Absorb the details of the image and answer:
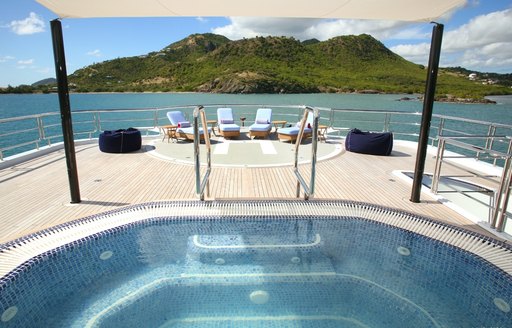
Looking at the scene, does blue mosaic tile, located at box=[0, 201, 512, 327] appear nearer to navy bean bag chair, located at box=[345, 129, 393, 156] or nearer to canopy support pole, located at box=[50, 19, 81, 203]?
canopy support pole, located at box=[50, 19, 81, 203]

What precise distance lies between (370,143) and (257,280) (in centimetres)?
461

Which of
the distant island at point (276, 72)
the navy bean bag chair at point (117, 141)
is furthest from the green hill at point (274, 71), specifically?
the navy bean bag chair at point (117, 141)

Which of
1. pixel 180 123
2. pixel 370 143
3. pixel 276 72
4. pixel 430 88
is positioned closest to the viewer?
pixel 430 88

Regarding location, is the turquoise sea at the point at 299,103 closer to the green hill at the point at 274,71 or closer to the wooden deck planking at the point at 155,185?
the green hill at the point at 274,71

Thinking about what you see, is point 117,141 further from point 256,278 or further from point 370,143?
point 370,143

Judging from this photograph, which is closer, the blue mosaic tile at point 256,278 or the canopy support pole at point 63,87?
the blue mosaic tile at point 256,278

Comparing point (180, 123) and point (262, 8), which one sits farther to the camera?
point (180, 123)

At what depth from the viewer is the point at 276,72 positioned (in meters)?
56.8

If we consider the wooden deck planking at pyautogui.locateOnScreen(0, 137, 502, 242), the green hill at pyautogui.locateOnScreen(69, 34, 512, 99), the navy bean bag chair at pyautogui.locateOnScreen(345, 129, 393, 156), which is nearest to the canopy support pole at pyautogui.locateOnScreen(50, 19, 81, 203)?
the wooden deck planking at pyautogui.locateOnScreen(0, 137, 502, 242)

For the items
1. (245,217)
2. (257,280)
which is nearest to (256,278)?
(257,280)

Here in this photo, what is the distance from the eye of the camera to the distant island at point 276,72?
54.2 meters

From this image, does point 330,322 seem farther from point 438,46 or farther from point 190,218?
point 438,46

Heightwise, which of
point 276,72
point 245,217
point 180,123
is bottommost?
point 245,217

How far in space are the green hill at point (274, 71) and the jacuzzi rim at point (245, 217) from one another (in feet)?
160
